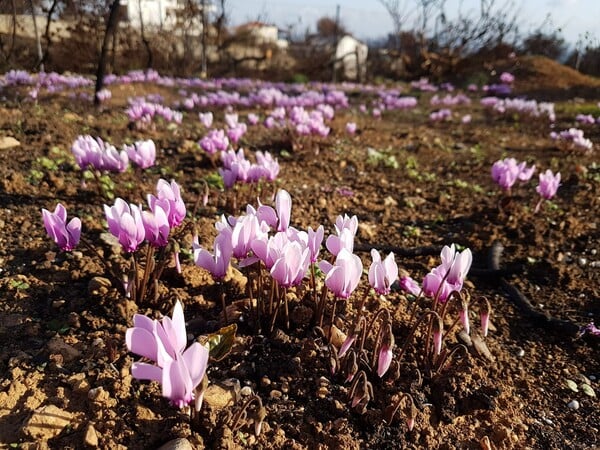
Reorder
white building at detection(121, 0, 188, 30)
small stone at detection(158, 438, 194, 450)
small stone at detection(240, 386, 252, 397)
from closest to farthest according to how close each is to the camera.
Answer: small stone at detection(158, 438, 194, 450) → small stone at detection(240, 386, 252, 397) → white building at detection(121, 0, 188, 30)

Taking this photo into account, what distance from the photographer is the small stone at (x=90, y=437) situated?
1751mm

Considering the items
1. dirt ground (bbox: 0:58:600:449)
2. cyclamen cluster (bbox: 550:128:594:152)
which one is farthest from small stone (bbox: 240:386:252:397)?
cyclamen cluster (bbox: 550:128:594:152)

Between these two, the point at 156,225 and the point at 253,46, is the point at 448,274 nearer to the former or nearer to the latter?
the point at 156,225

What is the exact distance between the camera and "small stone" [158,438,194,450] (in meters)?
1.74

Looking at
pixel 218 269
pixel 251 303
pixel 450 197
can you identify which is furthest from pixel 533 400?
pixel 450 197

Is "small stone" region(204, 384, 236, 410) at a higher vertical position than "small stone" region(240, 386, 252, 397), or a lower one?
higher

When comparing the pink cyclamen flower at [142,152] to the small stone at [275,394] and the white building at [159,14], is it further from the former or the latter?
the white building at [159,14]

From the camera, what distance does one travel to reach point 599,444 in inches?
85.7

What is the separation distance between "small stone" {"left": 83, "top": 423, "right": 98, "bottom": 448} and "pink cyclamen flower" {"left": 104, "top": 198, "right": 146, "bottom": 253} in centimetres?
79

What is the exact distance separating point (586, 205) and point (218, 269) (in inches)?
180

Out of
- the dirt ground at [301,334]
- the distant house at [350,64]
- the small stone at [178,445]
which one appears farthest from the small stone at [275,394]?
the distant house at [350,64]

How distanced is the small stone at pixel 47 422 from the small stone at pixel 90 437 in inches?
4.8

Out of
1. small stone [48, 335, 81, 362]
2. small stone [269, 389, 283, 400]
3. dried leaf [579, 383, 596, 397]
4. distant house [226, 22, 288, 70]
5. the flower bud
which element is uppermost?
distant house [226, 22, 288, 70]

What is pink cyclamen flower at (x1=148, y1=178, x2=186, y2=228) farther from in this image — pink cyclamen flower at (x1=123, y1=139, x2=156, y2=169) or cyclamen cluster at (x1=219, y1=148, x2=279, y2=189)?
pink cyclamen flower at (x1=123, y1=139, x2=156, y2=169)
